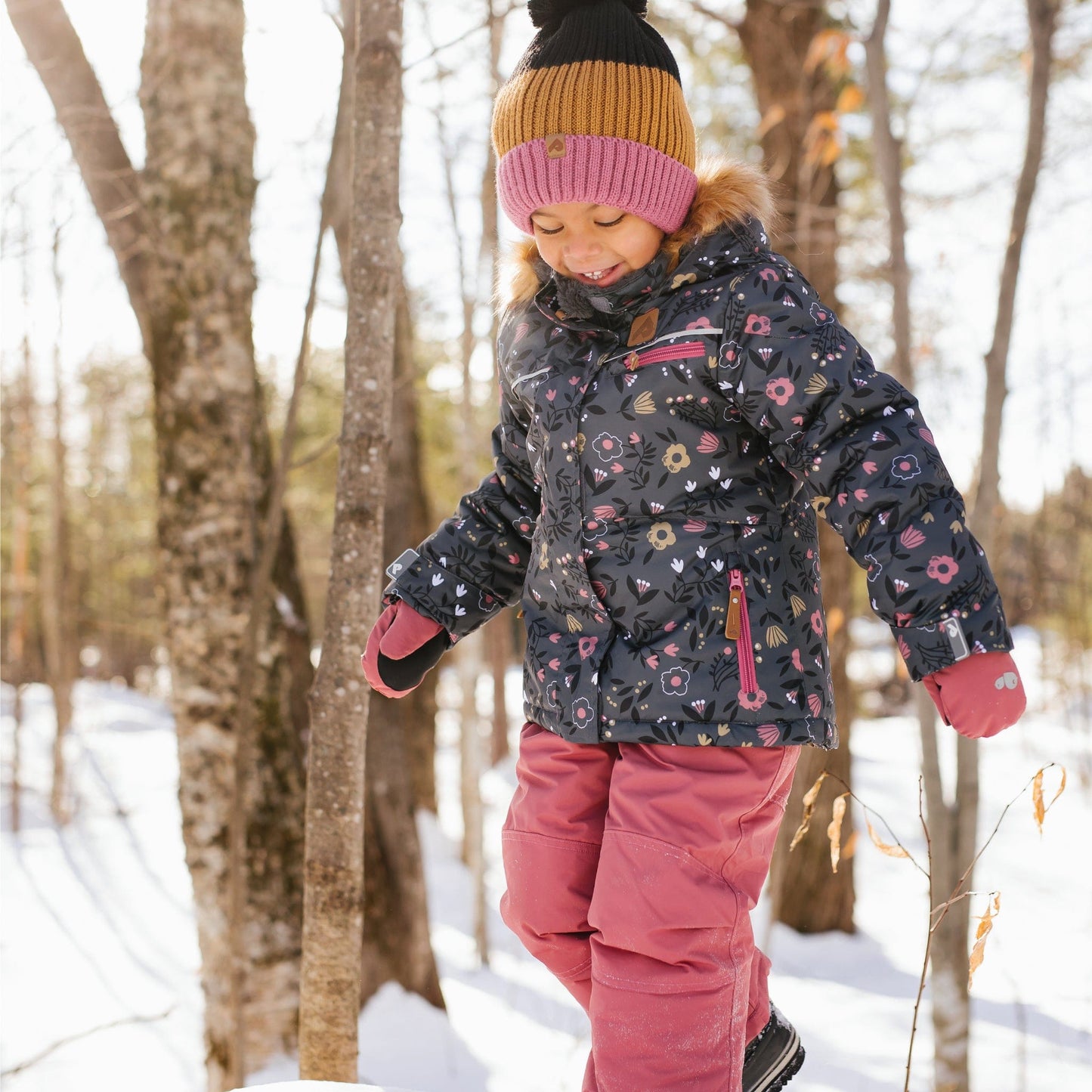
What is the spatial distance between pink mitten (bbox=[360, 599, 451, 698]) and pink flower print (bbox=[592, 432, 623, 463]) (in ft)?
1.60

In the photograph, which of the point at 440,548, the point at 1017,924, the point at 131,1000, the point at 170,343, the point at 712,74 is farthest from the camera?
the point at 712,74

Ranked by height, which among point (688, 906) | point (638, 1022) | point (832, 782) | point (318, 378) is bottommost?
point (832, 782)

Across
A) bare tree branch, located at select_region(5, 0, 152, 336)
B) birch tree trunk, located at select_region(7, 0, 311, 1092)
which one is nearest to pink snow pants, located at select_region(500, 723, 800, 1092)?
birch tree trunk, located at select_region(7, 0, 311, 1092)

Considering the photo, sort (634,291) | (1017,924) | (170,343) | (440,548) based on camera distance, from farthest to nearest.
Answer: (1017,924) < (170,343) < (440,548) < (634,291)

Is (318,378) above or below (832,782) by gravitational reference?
above

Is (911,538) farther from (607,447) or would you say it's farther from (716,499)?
(607,447)

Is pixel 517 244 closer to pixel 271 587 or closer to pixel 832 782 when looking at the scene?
pixel 271 587

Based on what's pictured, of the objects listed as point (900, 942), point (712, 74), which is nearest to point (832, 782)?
point (900, 942)

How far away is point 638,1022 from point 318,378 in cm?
964

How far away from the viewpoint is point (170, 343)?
302cm

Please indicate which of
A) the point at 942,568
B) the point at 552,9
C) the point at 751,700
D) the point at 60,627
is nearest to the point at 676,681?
the point at 751,700

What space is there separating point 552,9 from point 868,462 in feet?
3.60

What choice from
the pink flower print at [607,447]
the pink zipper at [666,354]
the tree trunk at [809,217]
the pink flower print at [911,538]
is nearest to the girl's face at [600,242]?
the pink zipper at [666,354]

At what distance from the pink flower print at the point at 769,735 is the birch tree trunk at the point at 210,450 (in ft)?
6.25
